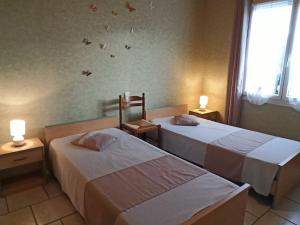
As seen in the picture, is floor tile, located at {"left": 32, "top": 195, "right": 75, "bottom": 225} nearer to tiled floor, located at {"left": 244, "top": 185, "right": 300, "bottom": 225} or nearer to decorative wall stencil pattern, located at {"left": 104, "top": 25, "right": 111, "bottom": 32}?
tiled floor, located at {"left": 244, "top": 185, "right": 300, "bottom": 225}

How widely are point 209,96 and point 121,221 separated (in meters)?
3.46

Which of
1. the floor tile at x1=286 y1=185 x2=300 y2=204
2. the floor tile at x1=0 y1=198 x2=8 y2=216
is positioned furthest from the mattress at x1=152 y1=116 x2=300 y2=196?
the floor tile at x1=0 y1=198 x2=8 y2=216

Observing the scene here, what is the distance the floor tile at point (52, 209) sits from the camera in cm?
210

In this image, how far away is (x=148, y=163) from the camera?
2.16m

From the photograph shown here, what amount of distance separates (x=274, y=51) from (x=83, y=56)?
2816mm

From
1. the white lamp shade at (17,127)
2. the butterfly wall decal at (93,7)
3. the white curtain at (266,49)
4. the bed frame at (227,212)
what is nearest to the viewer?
the bed frame at (227,212)

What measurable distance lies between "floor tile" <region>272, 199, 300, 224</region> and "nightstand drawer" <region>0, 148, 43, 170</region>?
2.51 metres

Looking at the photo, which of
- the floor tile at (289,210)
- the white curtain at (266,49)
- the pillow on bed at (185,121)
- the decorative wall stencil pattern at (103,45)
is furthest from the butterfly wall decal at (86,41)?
the floor tile at (289,210)

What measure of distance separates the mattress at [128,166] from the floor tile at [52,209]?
16 centimetres

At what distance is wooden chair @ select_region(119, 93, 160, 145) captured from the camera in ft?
10.4

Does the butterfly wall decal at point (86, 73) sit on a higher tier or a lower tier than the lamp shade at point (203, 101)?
higher

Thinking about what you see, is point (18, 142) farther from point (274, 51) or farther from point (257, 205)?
point (274, 51)

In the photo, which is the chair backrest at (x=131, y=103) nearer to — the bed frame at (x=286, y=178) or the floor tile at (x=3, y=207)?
the floor tile at (x=3, y=207)

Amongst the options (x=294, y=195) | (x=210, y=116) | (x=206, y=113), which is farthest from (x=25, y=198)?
(x=210, y=116)
